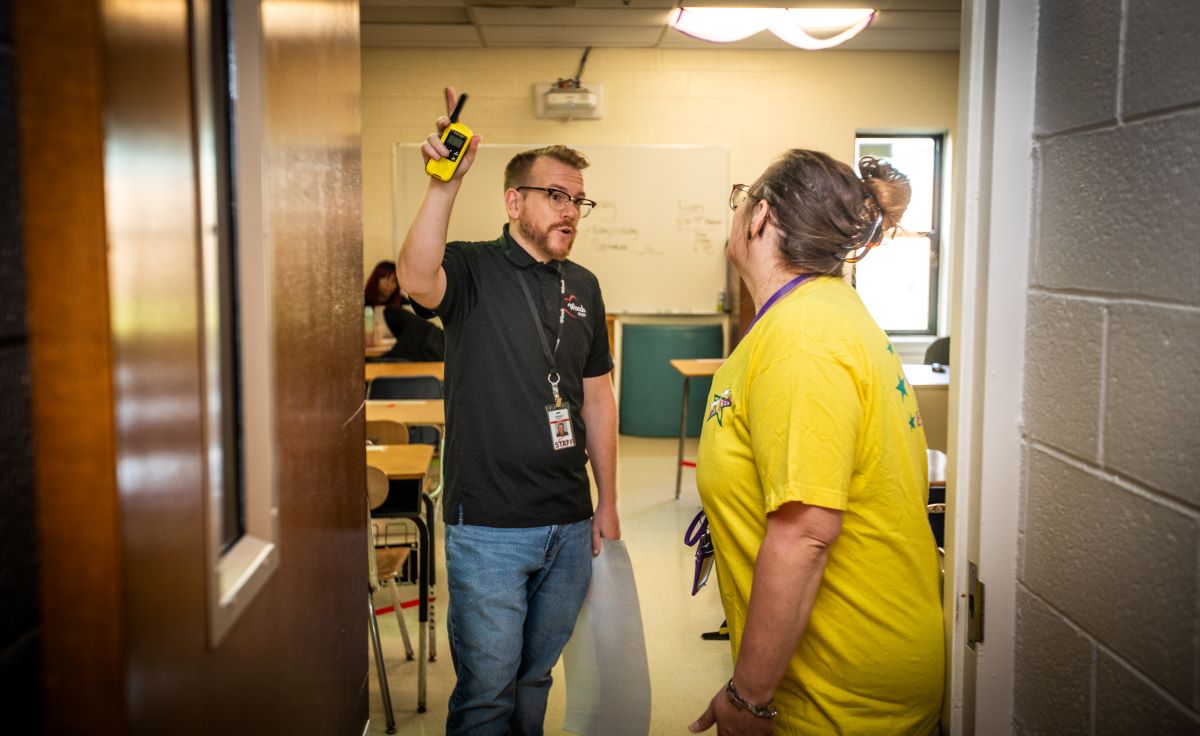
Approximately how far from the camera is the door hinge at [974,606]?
4.06ft

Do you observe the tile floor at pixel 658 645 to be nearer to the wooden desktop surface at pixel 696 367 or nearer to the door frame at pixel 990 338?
the wooden desktop surface at pixel 696 367

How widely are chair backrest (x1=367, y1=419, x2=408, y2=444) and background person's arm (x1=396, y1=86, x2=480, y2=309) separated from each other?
1.61 metres

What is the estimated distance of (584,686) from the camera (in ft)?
7.22

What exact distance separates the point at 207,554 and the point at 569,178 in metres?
1.69

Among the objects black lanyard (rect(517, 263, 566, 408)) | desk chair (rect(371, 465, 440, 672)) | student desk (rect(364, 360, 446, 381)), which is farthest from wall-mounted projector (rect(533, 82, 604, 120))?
black lanyard (rect(517, 263, 566, 408))

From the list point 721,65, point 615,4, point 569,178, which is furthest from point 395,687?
point 721,65

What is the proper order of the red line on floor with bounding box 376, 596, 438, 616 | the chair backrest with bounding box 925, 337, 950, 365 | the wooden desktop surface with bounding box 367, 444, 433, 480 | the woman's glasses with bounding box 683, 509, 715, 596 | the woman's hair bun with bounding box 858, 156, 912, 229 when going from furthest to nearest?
the chair backrest with bounding box 925, 337, 950, 365, the red line on floor with bounding box 376, 596, 438, 616, the wooden desktop surface with bounding box 367, 444, 433, 480, the woman's glasses with bounding box 683, 509, 715, 596, the woman's hair bun with bounding box 858, 156, 912, 229

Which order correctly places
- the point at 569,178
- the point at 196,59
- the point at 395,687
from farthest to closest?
1. the point at 395,687
2. the point at 569,178
3. the point at 196,59

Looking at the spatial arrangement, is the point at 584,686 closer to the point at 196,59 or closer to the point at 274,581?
the point at 274,581

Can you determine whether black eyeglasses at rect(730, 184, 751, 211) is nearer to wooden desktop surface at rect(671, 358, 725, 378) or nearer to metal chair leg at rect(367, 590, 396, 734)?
metal chair leg at rect(367, 590, 396, 734)

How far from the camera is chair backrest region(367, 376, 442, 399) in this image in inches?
176

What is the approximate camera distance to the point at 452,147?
5.51 feet

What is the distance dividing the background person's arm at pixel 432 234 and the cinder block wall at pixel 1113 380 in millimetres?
988

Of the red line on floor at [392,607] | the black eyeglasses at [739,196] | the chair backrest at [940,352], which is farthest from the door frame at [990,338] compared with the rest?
the chair backrest at [940,352]
